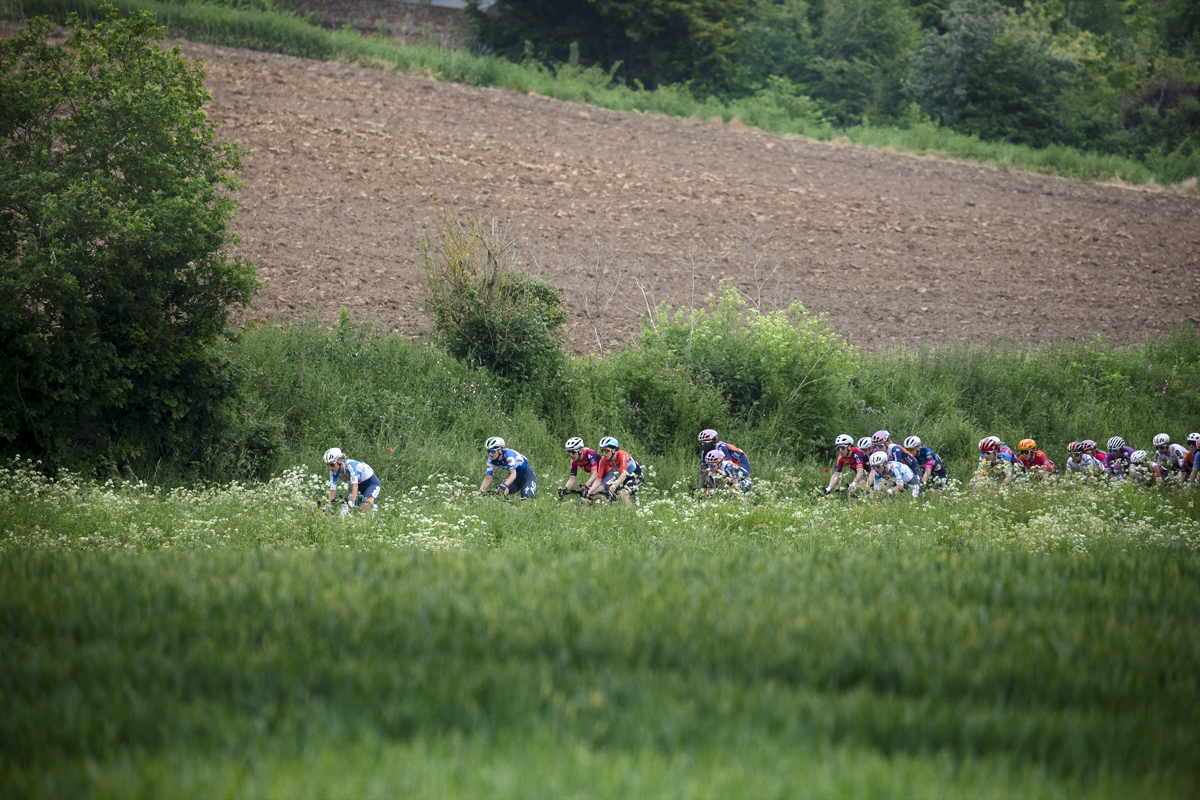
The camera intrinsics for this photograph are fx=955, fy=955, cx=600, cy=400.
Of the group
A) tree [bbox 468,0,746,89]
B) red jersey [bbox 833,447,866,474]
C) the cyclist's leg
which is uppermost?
tree [bbox 468,0,746,89]

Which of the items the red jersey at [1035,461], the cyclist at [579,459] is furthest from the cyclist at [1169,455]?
the cyclist at [579,459]

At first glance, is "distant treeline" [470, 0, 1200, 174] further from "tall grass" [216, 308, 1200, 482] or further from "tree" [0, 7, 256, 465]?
"tree" [0, 7, 256, 465]

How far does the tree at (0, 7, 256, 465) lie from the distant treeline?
94.1 feet

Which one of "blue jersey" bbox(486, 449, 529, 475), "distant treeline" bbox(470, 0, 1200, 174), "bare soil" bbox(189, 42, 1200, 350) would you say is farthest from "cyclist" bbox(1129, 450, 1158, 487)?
"distant treeline" bbox(470, 0, 1200, 174)

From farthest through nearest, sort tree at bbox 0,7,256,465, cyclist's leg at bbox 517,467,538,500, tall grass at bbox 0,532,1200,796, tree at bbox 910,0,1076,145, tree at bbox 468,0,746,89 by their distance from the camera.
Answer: tree at bbox 910,0,1076,145 → tree at bbox 468,0,746,89 → cyclist's leg at bbox 517,467,538,500 → tree at bbox 0,7,256,465 → tall grass at bbox 0,532,1200,796

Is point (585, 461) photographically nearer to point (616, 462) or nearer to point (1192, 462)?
point (616, 462)

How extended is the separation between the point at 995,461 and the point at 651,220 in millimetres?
15558

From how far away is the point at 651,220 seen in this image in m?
30.1

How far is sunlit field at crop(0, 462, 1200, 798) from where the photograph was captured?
3.88 meters

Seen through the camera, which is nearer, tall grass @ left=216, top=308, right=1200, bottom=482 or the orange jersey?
the orange jersey

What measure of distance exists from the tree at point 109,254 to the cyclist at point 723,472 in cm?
825

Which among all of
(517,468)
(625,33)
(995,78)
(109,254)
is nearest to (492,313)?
(517,468)

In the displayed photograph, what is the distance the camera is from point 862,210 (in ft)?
110

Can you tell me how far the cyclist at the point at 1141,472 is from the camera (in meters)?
15.9
